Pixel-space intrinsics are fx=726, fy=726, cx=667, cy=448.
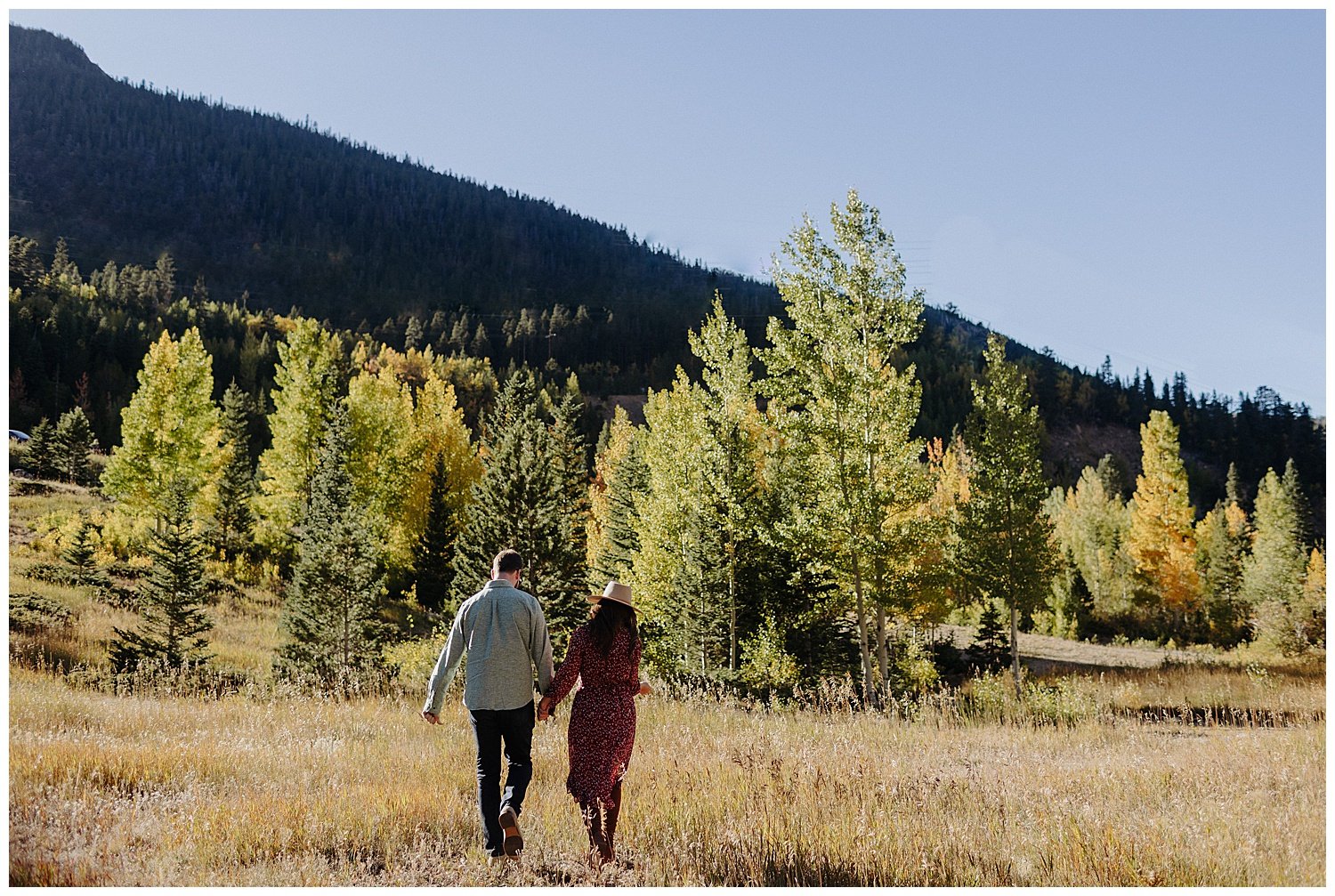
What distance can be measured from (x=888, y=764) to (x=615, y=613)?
149 inches

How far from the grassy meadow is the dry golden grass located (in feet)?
0.07

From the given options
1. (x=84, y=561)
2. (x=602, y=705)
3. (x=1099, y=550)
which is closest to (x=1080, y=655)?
(x=1099, y=550)

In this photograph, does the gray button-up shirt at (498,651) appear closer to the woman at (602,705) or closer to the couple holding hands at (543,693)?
the couple holding hands at (543,693)

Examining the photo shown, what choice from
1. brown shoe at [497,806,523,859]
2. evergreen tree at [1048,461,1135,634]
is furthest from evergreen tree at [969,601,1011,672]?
brown shoe at [497,806,523,859]

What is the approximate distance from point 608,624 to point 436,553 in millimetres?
26655

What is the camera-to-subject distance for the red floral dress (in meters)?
5.25

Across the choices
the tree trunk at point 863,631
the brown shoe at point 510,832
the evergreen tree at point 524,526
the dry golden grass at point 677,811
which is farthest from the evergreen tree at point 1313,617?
the brown shoe at point 510,832

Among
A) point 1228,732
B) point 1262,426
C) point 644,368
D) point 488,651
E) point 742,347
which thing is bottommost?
point 1228,732

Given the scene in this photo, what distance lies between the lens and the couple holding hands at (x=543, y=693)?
525 cm

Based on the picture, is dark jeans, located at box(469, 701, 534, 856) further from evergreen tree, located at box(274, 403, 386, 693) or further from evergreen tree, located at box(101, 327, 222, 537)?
evergreen tree, located at box(101, 327, 222, 537)

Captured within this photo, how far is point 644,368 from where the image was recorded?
161 meters

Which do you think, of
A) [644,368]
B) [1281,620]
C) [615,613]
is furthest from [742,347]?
[644,368]

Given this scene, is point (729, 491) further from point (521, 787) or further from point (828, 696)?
point (521, 787)

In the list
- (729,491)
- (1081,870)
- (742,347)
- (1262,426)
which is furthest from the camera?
(1262,426)
